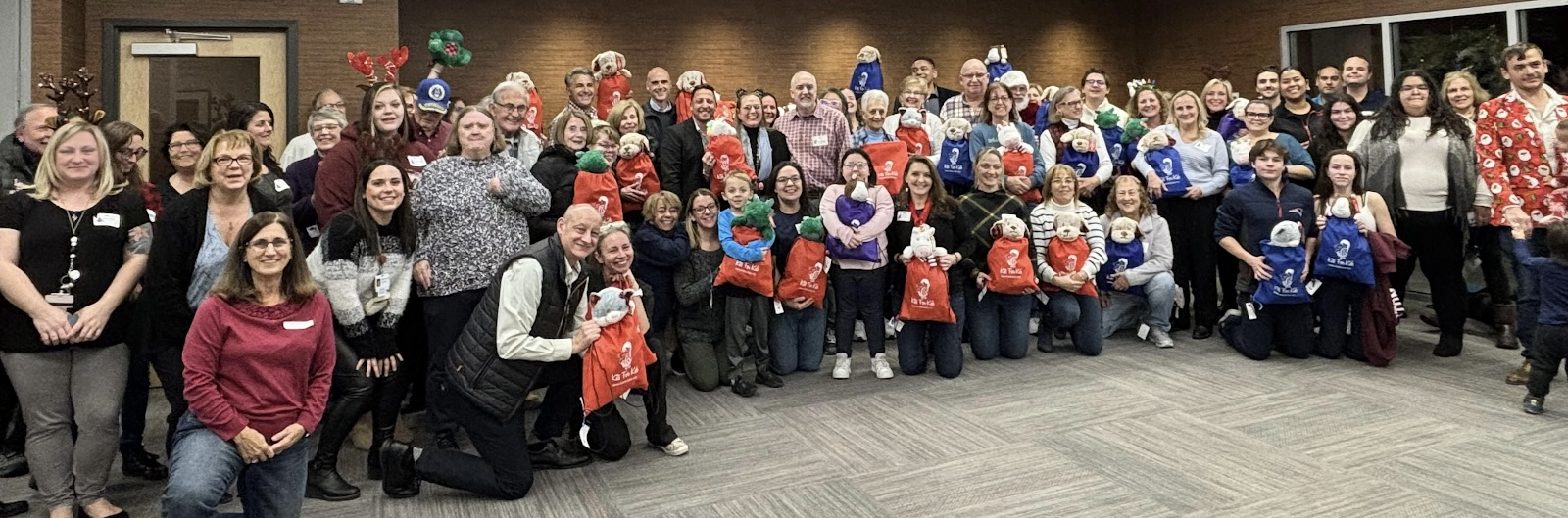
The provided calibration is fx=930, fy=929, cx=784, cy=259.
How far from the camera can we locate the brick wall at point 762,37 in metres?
9.34

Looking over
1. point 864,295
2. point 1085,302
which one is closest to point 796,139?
point 864,295

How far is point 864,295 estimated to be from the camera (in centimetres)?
500

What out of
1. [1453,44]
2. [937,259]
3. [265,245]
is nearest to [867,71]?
[937,259]

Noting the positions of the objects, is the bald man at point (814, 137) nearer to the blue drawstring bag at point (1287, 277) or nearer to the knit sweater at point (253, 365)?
the blue drawstring bag at point (1287, 277)

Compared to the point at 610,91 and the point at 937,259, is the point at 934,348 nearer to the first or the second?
the point at 937,259

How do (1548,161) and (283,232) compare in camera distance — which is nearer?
(283,232)


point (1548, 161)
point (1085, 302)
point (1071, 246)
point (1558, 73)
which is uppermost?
point (1558, 73)

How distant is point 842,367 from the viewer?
16.2 ft

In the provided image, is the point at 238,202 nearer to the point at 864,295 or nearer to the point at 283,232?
the point at 283,232

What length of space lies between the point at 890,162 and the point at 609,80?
99.9 inches

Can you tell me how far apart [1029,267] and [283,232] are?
375cm

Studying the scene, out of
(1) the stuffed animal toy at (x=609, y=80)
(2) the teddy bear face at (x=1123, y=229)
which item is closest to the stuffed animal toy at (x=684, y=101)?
(1) the stuffed animal toy at (x=609, y=80)

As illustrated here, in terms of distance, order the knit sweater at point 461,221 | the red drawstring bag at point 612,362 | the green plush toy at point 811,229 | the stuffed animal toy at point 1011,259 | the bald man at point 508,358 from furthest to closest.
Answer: the stuffed animal toy at point 1011,259, the green plush toy at point 811,229, the knit sweater at point 461,221, the red drawstring bag at point 612,362, the bald man at point 508,358

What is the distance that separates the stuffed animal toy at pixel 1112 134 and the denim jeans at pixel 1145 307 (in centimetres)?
88
